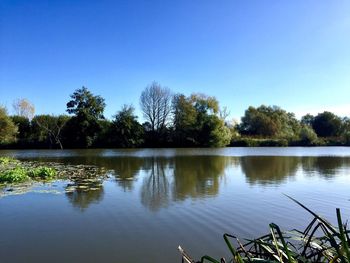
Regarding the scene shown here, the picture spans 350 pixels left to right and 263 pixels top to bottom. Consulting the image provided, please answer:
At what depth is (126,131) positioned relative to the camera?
52.5m

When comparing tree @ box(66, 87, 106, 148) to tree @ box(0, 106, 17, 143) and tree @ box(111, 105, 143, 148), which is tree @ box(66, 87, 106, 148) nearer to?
tree @ box(111, 105, 143, 148)

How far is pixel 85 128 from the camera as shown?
2032 inches

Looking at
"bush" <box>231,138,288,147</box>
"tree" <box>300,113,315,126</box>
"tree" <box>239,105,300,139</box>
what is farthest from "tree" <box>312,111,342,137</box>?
"bush" <box>231,138,288,147</box>

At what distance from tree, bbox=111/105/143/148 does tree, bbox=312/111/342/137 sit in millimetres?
42050

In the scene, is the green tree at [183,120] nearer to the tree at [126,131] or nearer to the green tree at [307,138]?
the tree at [126,131]

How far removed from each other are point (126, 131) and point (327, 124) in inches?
1769

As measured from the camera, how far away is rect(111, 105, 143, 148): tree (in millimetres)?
52375

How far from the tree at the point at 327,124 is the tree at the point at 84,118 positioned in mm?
47134

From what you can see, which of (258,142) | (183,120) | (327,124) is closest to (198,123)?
(183,120)

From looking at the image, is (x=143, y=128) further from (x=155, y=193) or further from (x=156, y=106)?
(x=155, y=193)

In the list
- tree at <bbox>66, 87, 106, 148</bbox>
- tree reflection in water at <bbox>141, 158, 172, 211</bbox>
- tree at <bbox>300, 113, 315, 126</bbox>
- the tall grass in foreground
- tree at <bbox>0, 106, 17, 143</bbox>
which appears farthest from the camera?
tree at <bbox>300, 113, 315, 126</bbox>

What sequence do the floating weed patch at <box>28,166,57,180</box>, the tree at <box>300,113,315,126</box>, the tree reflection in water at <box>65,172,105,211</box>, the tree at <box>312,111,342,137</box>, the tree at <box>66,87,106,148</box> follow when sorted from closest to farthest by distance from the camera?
1. the tree reflection in water at <box>65,172,105,211</box>
2. the floating weed patch at <box>28,166,57,180</box>
3. the tree at <box>66,87,106,148</box>
4. the tree at <box>312,111,342,137</box>
5. the tree at <box>300,113,315,126</box>

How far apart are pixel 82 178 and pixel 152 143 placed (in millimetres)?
40282

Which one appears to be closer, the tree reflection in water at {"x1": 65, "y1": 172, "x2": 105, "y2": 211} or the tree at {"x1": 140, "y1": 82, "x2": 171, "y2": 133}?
the tree reflection in water at {"x1": 65, "y1": 172, "x2": 105, "y2": 211}
